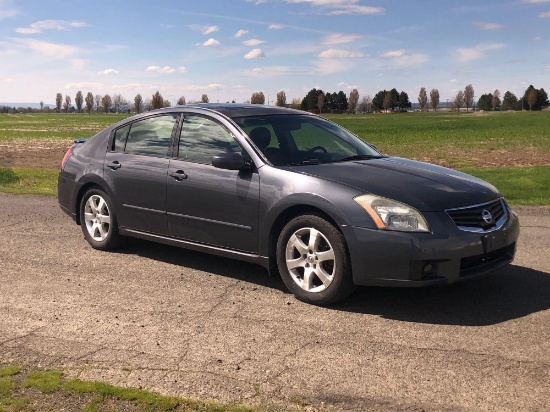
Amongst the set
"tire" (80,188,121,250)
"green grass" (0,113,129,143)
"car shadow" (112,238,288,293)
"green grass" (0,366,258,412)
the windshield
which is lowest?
"green grass" (0,113,129,143)

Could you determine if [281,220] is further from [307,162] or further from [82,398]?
[82,398]

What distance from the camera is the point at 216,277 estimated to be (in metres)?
6.07

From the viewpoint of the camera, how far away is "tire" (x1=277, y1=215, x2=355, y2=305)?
5.00 metres

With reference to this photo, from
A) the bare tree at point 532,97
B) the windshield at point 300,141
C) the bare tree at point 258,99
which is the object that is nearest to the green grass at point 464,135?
the bare tree at point 258,99

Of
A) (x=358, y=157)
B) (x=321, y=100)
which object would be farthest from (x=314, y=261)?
(x=321, y=100)

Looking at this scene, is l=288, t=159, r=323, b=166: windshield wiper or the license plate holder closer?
the license plate holder

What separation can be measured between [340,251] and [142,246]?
3217mm

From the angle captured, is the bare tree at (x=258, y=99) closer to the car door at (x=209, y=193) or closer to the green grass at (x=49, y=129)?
the car door at (x=209, y=193)

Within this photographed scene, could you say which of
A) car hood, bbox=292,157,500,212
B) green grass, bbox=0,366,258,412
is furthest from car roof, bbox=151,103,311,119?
green grass, bbox=0,366,258,412

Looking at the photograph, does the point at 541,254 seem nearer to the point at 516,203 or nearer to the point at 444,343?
the point at 444,343

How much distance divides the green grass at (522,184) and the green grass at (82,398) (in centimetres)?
878

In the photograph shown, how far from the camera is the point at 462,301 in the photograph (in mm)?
5234

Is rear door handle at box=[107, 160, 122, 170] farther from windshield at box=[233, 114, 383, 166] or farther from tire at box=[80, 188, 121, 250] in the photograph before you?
windshield at box=[233, 114, 383, 166]

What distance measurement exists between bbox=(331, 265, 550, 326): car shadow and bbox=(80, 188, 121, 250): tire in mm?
2942
